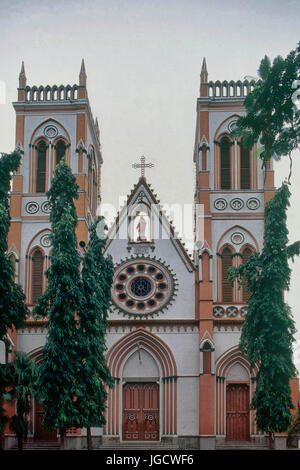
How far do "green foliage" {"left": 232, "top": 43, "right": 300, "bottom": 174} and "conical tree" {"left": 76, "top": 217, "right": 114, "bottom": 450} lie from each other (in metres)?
16.1

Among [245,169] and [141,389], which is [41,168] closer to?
[245,169]

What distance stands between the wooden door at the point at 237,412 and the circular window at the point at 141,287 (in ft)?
19.1

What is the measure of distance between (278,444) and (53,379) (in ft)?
43.5

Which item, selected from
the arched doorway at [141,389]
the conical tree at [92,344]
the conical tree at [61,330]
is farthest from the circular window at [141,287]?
the conical tree at [61,330]

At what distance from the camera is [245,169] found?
43.6 m

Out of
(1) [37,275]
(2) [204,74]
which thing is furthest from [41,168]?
(2) [204,74]

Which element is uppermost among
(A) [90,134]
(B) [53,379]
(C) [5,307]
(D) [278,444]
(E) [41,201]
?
(A) [90,134]

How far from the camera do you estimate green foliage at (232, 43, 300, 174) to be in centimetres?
1823

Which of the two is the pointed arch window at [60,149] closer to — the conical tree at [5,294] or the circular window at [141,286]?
the circular window at [141,286]

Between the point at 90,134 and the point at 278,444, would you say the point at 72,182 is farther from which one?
the point at 278,444

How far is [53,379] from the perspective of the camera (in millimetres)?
32062

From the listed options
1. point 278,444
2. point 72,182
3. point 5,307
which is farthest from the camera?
point 278,444

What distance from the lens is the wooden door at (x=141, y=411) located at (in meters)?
40.9

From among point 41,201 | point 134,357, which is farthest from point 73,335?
point 41,201
